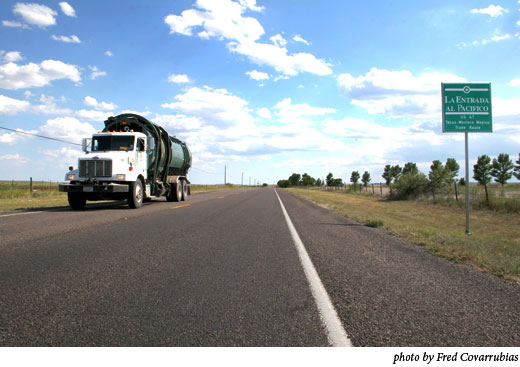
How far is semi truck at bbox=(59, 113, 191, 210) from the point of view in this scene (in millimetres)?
14133

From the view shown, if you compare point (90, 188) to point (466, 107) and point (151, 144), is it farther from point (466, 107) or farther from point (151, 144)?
point (466, 107)

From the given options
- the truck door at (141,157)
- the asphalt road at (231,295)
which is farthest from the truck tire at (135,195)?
the asphalt road at (231,295)

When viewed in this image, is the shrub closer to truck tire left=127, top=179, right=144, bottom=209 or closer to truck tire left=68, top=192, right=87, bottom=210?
truck tire left=127, top=179, right=144, bottom=209

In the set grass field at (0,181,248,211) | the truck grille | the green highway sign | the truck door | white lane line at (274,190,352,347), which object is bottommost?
white lane line at (274,190,352,347)

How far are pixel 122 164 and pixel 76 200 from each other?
91.8 inches

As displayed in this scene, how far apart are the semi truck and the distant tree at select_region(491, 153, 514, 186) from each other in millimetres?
65798

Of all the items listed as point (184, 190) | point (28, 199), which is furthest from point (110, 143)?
point (28, 199)

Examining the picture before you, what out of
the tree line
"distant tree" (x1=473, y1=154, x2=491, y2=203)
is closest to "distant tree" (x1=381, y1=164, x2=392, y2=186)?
the tree line

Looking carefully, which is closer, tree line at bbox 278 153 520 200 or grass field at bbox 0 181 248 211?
grass field at bbox 0 181 248 211

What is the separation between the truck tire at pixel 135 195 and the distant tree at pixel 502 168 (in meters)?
67.8
